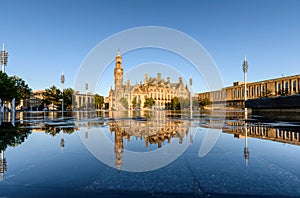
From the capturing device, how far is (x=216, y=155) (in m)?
4.86

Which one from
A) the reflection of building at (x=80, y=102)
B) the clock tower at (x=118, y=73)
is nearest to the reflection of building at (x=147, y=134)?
the reflection of building at (x=80, y=102)

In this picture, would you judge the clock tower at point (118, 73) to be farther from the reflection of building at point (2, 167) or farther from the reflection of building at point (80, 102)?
the reflection of building at point (2, 167)

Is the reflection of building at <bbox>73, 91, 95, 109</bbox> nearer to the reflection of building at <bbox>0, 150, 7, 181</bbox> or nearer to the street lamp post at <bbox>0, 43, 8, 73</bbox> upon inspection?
the street lamp post at <bbox>0, 43, 8, 73</bbox>

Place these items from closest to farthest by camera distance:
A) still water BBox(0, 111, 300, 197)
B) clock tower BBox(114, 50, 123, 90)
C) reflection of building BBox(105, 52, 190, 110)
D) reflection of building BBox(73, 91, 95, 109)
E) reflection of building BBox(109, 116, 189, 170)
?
still water BBox(0, 111, 300, 197), reflection of building BBox(109, 116, 189, 170), reflection of building BBox(73, 91, 95, 109), reflection of building BBox(105, 52, 190, 110), clock tower BBox(114, 50, 123, 90)

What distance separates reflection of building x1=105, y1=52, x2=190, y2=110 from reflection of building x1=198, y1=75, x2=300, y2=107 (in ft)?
64.2

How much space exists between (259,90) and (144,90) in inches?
2479

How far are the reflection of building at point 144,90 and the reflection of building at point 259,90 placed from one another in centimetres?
1955

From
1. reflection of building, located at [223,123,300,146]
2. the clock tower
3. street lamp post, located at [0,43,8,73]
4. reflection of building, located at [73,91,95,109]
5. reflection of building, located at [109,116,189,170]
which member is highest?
the clock tower

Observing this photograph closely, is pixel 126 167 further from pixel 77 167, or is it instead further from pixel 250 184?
pixel 250 184

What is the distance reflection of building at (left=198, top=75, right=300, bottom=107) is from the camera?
62.3 meters

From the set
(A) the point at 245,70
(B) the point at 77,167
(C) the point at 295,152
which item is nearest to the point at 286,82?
(A) the point at 245,70

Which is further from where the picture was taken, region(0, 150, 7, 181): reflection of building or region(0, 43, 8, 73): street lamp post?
region(0, 43, 8, 73): street lamp post

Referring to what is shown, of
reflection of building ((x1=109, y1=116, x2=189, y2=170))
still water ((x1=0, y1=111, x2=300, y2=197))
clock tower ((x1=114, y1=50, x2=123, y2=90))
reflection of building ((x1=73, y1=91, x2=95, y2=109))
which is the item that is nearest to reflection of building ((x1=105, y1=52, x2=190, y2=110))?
clock tower ((x1=114, y1=50, x2=123, y2=90))

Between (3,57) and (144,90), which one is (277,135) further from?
(144,90)
